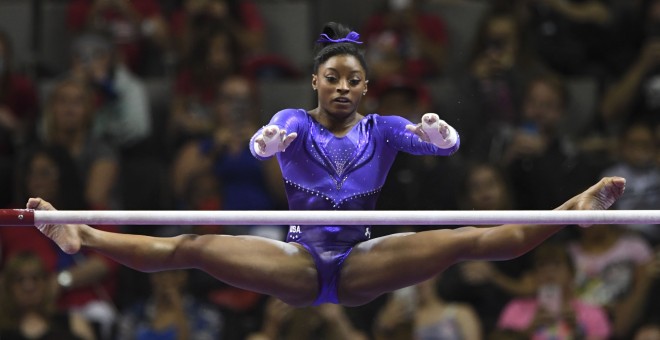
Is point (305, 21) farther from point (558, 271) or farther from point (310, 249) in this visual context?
point (310, 249)

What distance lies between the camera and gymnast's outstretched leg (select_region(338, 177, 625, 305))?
15.4 feet

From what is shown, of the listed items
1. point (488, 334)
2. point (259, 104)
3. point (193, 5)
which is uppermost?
point (193, 5)

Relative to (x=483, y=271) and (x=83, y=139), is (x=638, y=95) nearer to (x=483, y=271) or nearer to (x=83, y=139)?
(x=483, y=271)

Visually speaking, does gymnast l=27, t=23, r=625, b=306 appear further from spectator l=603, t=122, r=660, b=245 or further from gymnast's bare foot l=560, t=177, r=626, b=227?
Result: spectator l=603, t=122, r=660, b=245

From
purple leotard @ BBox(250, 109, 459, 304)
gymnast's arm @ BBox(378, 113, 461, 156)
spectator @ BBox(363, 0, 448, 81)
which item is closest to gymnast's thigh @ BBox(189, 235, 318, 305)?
purple leotard @ BBox(250, 109, 459, 304)

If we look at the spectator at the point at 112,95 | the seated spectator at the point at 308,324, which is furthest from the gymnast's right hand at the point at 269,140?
the spectator at the point at 112,95

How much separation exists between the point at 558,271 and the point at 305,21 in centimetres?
277

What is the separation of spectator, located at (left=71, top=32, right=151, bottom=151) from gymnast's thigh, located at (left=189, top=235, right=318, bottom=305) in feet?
10.2

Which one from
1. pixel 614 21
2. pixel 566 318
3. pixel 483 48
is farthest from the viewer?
pixel 614 21

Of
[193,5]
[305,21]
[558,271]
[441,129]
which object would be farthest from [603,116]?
[441,129]

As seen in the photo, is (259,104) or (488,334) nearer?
(488,334)

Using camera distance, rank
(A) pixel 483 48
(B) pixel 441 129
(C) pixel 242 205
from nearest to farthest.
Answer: (B) pixel 441 129 < (C) pixel 242 205 < (A) pixel 483 48

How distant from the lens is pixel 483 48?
7887 mm

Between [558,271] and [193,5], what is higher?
[193,5]
